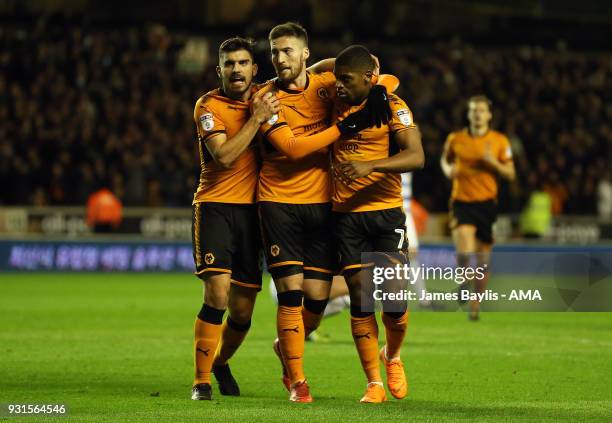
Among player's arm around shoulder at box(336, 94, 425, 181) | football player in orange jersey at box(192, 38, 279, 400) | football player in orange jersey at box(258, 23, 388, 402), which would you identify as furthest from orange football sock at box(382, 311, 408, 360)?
player's arm around shoulder at box(336, 94, 425, 181)

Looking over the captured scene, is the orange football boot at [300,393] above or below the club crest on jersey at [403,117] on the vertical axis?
below

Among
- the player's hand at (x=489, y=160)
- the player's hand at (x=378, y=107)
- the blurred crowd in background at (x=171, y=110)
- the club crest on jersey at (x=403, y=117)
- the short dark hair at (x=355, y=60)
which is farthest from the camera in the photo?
the blurred crowd in background at (x=171, y=110)

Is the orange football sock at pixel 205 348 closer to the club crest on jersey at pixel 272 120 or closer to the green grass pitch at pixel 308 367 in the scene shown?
the green grass pitch at pixel 308 367

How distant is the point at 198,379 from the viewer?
766 centimetres

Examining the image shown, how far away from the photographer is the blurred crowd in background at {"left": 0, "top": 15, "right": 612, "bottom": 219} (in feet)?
79.4

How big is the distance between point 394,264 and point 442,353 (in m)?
3.15

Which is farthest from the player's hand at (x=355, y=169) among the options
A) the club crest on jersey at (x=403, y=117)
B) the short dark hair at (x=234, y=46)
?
the short dark hair at (x=234, y=46)

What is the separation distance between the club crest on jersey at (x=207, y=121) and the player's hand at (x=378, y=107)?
3.14 ft

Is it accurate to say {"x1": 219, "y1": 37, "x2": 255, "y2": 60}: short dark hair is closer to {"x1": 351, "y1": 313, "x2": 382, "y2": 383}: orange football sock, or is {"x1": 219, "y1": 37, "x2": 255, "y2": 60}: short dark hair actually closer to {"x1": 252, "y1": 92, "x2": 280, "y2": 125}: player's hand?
{"x1": 252, "y1": 92, "x2": 280, "y2": 125}: player's hand

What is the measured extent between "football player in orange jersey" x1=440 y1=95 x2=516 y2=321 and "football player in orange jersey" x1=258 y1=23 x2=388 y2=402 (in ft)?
20.2

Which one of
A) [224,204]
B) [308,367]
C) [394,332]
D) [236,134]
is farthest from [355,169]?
[308,367]

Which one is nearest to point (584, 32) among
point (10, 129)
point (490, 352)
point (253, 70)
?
point (10, 129)

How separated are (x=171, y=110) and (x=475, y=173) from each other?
1294 cm

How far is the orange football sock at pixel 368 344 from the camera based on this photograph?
7.55m
